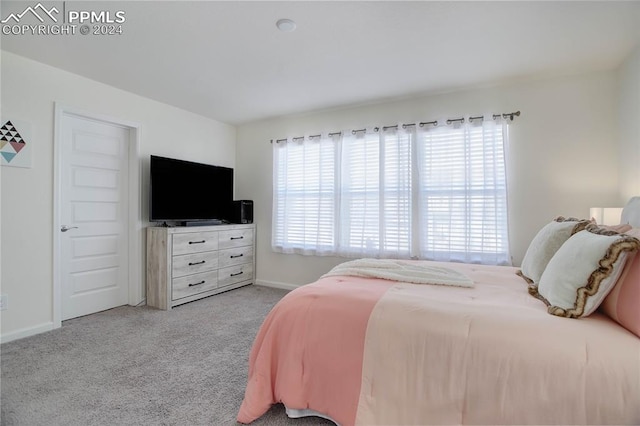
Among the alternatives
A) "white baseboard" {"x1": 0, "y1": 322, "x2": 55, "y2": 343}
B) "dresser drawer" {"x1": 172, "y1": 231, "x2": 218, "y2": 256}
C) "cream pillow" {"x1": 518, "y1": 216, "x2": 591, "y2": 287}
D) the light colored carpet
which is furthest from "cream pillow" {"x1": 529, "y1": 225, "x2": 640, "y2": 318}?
"white baseboard" {"x1": 0, "y1": 322, "x2": 55, "y2": 343}

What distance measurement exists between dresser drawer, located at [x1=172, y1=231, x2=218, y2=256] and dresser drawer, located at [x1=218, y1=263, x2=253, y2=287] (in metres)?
0.38

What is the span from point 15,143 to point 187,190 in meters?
1.58

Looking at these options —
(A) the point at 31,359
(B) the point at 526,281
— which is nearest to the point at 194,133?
→ (A) the point at 31,359

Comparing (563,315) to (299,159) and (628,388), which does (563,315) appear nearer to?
(628,388)

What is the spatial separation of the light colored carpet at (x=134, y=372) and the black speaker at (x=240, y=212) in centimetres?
157

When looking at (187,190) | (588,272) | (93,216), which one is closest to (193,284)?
(187,190)

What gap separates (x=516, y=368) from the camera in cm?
111

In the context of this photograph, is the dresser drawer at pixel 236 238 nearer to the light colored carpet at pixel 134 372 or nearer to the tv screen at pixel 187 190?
the tv screen at pixel 187 190

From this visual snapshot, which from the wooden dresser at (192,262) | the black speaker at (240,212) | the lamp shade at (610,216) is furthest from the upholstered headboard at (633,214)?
the black speaker at (240,212)

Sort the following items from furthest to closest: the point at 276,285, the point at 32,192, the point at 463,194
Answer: the point at 276,285 < the point at 463,194 < the point at 32,192

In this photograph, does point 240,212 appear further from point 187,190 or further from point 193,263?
point 193,263

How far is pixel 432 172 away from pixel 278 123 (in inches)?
91.2

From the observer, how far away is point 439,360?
1.23 meters

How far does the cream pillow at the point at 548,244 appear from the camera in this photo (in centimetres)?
178
